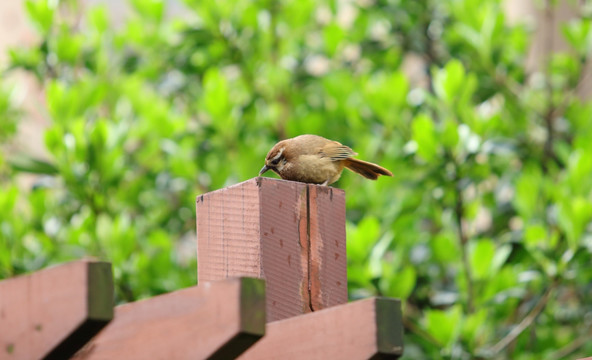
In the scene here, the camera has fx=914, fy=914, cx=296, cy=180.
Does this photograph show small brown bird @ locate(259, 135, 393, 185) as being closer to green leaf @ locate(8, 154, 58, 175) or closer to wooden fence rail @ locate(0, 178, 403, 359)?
wooden fence rail @ locate(0, 178, 403, 359)

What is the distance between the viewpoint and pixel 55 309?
1336 mm

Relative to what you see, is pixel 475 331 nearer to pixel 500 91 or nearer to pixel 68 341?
pixel 500 91

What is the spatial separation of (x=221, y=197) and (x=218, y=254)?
11 centimetres

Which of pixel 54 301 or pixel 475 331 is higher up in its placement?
pixel 54 301

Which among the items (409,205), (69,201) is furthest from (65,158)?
(409,205)

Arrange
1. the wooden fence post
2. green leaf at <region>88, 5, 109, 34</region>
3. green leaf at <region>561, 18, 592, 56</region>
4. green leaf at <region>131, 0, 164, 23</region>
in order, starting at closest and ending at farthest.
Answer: the wooden fence post < green leaf at <region>561, 18, 592, 56</region> < green leaf at <region>88, 5, 109, 34</region> < green leaf at <region>131, 0, 164, 23</region>

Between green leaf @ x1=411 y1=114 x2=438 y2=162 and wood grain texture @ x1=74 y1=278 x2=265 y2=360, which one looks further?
green leaf @ x1=411 y1=114 x2=438 y2=162

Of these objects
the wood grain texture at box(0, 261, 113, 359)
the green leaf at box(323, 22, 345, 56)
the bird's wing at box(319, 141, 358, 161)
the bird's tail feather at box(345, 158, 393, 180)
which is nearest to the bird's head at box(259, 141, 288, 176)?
the bird's wing at box(319, 141, 358, 161)

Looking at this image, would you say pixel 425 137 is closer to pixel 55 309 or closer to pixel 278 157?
pixel 278 157

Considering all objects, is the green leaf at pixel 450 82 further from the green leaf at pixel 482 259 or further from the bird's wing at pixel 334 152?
the bird's wing at pixel 334 152

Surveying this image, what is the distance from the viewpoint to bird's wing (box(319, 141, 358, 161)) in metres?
2.50

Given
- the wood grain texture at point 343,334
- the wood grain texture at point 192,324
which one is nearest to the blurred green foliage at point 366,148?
the wood grain texture at point 343,334

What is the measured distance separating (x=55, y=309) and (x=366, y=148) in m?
3.13

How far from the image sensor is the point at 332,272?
181 centimetres
